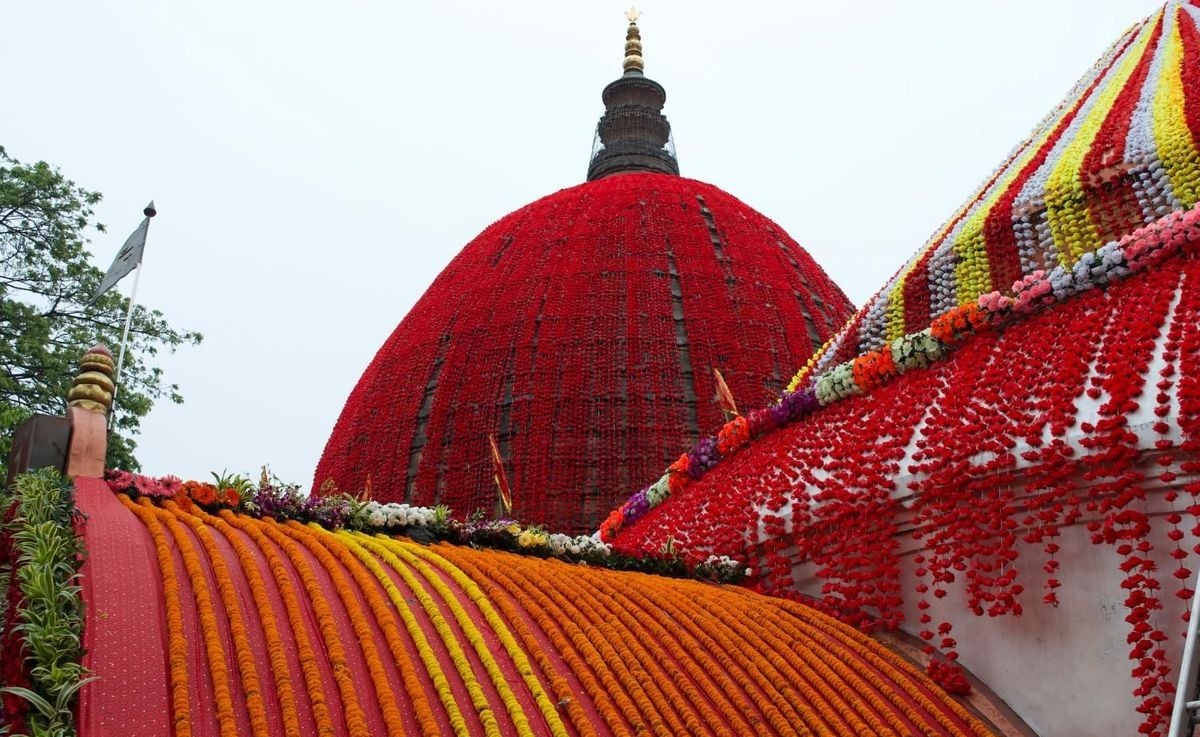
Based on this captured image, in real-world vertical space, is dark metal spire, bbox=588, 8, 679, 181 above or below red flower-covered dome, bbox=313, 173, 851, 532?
above

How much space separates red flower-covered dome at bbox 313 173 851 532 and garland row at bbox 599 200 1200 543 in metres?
3.40

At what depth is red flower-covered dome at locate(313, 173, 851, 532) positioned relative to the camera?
1109cm

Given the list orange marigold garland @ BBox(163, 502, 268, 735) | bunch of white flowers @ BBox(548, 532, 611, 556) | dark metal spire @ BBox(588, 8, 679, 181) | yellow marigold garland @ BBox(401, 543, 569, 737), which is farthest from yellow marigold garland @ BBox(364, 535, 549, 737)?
dark metal spire @ BBox(588, 8, 679, 181)

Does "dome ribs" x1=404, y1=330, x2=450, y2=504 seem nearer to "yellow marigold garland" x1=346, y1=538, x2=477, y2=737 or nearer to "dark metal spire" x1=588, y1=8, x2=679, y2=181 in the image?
"dark metal spire" x1=588, y1=8, x2=679, y2=181

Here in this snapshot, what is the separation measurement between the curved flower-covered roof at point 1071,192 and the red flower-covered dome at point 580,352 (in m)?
4.08

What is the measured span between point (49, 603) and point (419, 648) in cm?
124

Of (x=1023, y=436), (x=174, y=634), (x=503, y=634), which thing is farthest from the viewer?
(x=1023, y=436)

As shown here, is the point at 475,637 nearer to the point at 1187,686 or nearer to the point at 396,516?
the point at 396,516

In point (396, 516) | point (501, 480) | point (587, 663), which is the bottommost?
point (587, 663)

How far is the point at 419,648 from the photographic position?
12.7 ft

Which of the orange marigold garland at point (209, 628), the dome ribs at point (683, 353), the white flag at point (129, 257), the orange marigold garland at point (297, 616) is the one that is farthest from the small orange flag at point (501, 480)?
the orange marigold garland at point (209, 628)

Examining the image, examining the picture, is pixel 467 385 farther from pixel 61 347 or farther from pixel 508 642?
pixel 508 642

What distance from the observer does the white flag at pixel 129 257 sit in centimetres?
638

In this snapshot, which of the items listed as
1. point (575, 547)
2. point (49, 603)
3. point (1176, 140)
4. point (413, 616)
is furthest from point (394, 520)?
point (1176, 140)
